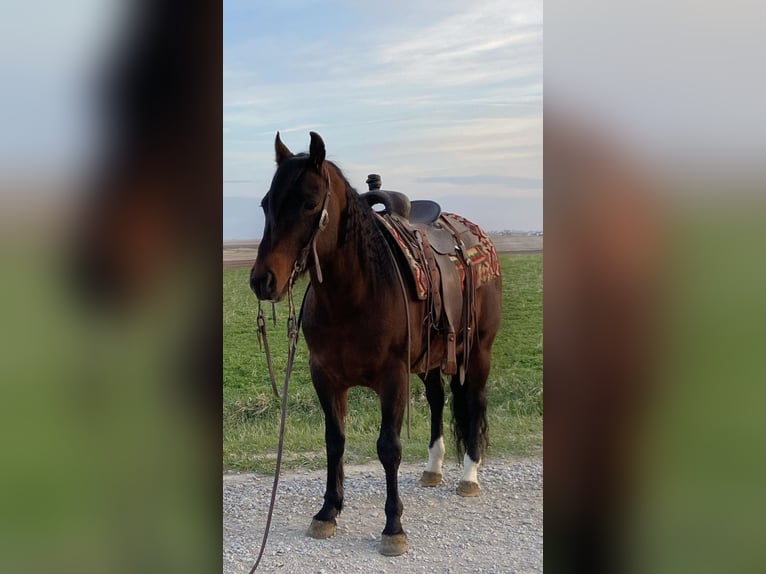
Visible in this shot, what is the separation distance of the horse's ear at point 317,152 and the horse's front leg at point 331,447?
1.11 m

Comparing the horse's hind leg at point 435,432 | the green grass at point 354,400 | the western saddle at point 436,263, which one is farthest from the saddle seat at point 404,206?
the horse's hind leg at point 435,432

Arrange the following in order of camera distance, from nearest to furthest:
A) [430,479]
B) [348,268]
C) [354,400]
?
1. [348,268]
2. [430,479]
3. [354,400]

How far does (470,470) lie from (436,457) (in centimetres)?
25

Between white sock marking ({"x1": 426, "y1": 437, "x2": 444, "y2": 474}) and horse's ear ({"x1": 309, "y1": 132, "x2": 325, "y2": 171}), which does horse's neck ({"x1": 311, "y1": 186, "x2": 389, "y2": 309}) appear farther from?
white sock marking ({"x1": 426, "y1": 437, "x2": 444, "y2": 474})

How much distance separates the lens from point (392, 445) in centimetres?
293

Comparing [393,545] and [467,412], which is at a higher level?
[467,412]

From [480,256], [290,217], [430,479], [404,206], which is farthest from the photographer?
[430,479]

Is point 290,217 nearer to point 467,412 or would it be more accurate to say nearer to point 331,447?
point 331,447

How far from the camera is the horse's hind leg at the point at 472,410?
372cm

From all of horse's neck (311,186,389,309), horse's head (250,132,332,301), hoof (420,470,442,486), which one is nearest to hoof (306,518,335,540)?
hoof (420,470,442,486)

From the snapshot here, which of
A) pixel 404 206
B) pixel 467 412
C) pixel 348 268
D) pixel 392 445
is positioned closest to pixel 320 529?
pixel 392 445

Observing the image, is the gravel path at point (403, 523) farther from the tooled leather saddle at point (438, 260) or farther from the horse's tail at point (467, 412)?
the tooled leather saddle at point (438, 260)

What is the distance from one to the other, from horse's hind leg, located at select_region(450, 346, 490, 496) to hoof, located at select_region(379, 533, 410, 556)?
0.88 metres
